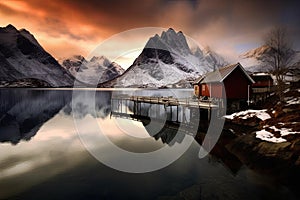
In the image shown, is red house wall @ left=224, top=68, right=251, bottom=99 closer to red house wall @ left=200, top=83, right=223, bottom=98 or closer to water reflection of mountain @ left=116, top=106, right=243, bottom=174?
red house wall @ left=200, top=83, right=223, bottom=98

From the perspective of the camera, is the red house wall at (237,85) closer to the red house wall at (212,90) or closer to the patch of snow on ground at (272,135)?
the red house wall at (212,90)

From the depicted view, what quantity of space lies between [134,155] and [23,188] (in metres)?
9.50

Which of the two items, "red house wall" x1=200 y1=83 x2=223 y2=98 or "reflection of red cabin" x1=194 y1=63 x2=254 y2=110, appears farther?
"red house wall" x1=200 y1=83 x2=223 y2=98

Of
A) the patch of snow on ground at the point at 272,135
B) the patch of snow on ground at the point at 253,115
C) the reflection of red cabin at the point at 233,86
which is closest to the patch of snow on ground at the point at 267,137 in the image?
the patch of snow on ground at the point at 272,135

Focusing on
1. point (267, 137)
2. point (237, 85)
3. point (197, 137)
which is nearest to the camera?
point (267, 137)

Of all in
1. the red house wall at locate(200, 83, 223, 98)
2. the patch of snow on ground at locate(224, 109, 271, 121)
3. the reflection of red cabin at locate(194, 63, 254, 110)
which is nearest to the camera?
the patch of snow on ground at locate(224, 109, 271, 121)

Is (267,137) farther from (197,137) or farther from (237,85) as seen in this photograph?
(237,85)

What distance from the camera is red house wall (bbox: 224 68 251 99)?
106 ft

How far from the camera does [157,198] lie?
11953 millimetres

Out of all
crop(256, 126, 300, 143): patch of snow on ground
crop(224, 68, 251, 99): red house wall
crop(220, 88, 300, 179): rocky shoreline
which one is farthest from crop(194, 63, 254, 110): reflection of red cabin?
crop(256, 126, 300, 143): patch of snow on ground

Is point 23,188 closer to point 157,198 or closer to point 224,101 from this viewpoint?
point 157,198

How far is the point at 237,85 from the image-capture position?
3288 centimetres

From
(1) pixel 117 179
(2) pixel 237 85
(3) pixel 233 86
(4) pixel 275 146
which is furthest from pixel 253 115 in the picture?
(1) pixel 117 179

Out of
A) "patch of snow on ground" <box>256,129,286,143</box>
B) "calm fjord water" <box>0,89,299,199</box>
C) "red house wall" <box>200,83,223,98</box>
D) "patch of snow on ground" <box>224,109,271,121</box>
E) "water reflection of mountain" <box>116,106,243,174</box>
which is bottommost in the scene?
"calm fjord water" <box>0,89,299,199</box>
